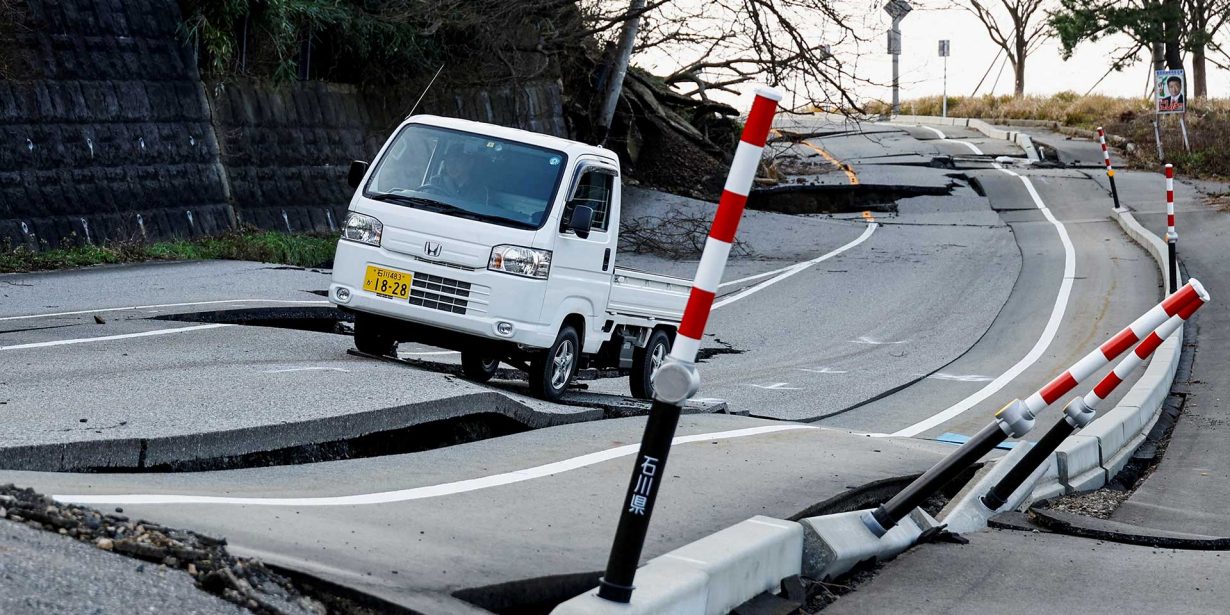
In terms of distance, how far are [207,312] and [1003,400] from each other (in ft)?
25.5

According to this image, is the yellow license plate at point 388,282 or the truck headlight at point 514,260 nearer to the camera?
the truck headlight at point 514,260

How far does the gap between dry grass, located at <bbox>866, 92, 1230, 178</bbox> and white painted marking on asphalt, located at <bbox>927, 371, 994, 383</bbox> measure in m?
14.2

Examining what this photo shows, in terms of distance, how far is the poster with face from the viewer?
30391 millimetres

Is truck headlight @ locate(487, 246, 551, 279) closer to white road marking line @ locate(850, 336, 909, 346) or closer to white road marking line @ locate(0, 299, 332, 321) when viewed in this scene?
white road marking line @ locate(0, 299, 332, 321)

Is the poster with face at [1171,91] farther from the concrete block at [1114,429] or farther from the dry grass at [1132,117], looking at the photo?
the concrete block at [1114,429]

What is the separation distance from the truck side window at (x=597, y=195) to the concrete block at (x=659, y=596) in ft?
19.3

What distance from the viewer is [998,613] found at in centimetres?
539

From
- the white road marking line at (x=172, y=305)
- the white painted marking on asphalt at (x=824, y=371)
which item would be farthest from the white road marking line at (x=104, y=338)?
the white painted marking on asphalt at (x=824, y=371)

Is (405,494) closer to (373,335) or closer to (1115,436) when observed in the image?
(373,335)

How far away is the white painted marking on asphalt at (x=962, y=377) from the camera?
13922 mm

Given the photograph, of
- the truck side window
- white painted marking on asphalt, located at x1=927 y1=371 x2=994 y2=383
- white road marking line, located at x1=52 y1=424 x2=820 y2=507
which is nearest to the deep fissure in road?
white road marking line, located at x1=52 y1=424 x2=820 y2=507

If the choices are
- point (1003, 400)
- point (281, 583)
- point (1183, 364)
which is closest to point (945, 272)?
point (1183, 364)

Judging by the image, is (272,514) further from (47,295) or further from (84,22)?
(84,22)

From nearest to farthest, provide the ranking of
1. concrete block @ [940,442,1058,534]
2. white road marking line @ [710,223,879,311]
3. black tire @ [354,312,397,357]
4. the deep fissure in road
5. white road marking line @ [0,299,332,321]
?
the deep fissure in road < concrete block @ [940,442,1058,534] < black tire @ [354,312,397,357] < white road marking line @ [0,299,332,321] < white road marking line @ [710,223,879,311]
